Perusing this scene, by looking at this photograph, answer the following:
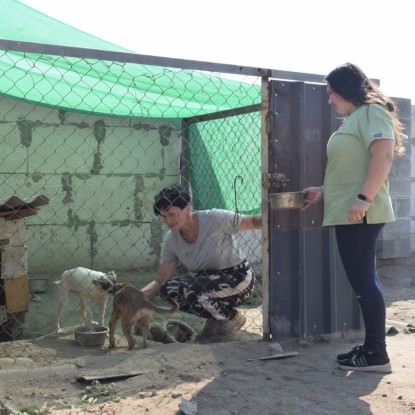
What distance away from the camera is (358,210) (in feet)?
11.0

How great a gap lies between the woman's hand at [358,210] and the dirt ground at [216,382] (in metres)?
0.92

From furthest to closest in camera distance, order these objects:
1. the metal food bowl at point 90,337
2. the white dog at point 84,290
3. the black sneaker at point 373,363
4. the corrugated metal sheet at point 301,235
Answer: the white dog at point 84,290
the metal food bowl at point 90,337
the corrugated metal sheet at point 301,235
the black sneaker at point 373,363

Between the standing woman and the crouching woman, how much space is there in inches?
34.4

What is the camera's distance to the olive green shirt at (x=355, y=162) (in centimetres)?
344

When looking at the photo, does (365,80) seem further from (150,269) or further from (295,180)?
(150,269)

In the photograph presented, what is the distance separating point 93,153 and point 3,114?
1.14m

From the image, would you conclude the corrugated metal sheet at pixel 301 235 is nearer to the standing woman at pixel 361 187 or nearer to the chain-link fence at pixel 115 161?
the standing woman at pixel 361 187

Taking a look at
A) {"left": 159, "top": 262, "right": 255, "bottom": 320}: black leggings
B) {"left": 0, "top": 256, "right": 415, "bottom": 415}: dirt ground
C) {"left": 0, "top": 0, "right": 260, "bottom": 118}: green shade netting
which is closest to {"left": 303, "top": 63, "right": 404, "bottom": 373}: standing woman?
{"left": 0, "top": 256, "right": 415, "bottom": 415}: dirt ground

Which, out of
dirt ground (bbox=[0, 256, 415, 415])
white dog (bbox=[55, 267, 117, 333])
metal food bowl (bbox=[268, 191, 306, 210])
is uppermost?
metal food bowl (bbox=[268, 191, 306, 210])

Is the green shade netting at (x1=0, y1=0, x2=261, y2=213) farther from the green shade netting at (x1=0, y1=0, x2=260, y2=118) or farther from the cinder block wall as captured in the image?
the cinder block wall

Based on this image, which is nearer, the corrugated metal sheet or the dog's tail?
the corrugated metal sheet

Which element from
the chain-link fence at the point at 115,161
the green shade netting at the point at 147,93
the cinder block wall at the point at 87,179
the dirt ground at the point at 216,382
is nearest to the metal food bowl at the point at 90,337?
the dirt ground at the point at 216,382

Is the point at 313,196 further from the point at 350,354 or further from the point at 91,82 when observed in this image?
the point at 91,82

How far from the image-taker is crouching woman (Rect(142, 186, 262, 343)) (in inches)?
174
